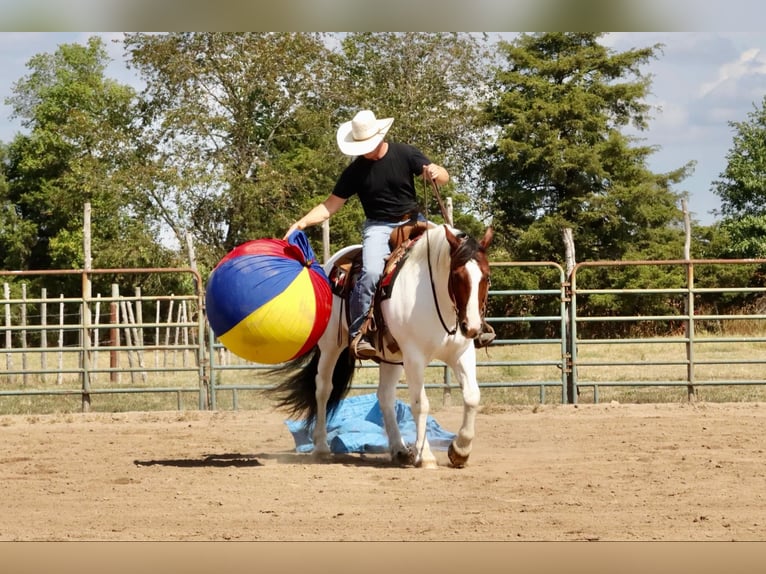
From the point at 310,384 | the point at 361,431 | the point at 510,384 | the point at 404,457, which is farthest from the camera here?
the point at 510,384

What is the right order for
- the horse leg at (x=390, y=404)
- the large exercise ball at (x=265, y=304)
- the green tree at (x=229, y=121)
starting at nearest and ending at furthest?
the large exercise ball at (x=265, y=304)
the horse leg at (x=390, y=404)
the green tree at (x=229, y=121)

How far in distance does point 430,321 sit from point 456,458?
835mm

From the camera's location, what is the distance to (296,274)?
564cm

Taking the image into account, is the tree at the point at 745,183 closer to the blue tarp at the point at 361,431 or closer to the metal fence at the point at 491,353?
the metal fence at the point at 491,353

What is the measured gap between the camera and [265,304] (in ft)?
17.8

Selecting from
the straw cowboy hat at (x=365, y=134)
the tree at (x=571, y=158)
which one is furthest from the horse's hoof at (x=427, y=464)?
the tree at (x=571, y=158)

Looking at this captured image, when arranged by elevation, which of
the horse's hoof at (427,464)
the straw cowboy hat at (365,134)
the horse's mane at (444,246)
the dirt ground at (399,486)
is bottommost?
the dirt ground at (399,486)

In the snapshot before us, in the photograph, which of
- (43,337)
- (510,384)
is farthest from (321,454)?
(43,337)

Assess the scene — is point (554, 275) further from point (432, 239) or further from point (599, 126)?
point (432, 239)

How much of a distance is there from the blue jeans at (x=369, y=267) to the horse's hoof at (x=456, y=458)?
87 centimetres

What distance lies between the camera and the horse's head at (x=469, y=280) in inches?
214

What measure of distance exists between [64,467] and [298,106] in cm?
1506

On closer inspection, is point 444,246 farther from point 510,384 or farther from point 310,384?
point 510,384
